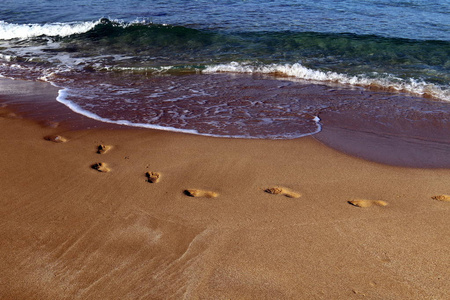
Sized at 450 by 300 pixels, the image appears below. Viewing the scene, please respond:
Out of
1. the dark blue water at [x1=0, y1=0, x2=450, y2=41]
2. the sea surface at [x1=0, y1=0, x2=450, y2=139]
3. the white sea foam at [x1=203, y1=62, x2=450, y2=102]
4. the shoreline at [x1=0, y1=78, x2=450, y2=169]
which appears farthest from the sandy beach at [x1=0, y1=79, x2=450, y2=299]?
the dark blue water at [x1=0, y1=0, x2=450, y2=41]

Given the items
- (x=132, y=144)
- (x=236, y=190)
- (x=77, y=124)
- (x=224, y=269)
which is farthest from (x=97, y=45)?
(x=224, y=269)

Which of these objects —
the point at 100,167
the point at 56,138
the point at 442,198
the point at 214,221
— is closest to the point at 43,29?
the point at 56,138

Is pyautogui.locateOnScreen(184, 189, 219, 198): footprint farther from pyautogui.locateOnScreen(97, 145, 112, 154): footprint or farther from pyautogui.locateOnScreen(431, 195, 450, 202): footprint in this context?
pyautogui.locateOnScreen(431, 195, 450, 202): footprint

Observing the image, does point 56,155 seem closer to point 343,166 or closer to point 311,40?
point 343,166

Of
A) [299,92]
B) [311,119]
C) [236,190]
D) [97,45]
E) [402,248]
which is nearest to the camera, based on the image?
[402,248]

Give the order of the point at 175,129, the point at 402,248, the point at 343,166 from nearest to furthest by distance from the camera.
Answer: the point at 402,248 < the point at 343,166 < the point at 175,129

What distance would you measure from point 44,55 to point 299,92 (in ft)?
25.3

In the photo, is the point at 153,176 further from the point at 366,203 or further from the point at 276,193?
the point at 366,203

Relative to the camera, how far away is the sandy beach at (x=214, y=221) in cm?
254

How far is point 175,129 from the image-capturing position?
527 cm

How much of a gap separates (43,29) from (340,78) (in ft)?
35.3

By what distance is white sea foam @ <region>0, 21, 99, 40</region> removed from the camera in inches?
523

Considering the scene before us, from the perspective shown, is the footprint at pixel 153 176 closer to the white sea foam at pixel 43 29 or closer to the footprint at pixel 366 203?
the footprint at pixel 366 203

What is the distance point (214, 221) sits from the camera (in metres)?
3.18
